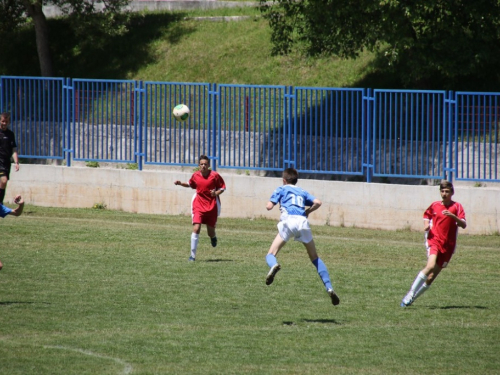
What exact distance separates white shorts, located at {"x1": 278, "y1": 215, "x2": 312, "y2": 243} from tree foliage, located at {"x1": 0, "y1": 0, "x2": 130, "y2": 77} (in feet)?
78.1

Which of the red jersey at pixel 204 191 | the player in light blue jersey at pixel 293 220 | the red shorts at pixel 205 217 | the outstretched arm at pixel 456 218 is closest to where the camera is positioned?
the player in light blue jersey at pixel 293 220

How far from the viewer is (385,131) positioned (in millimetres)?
19547

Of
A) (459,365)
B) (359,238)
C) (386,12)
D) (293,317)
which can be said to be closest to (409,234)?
(359,238)

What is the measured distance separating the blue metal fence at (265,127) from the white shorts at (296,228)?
8.92 m

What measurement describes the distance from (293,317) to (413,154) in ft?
32.1

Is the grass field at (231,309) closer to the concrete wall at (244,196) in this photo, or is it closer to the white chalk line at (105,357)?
the white chalk line at (105,357)

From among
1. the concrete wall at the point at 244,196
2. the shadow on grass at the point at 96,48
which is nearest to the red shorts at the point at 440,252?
the concrete wall at the point at 244,196

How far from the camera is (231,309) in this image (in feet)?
35.1

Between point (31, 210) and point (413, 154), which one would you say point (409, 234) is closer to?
point (413, 154)

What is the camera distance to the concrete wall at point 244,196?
1853 centimetres

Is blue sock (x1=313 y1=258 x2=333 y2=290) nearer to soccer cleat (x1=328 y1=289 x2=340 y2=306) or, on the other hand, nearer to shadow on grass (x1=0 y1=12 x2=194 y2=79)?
soccer cleat (x1=328 y1=289 x2=340 y2=306)

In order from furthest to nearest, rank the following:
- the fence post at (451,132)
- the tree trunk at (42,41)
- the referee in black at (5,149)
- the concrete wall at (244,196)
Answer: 1. the tree trunk at (42,41)
2. the fence post at (451,132)
3. the concrete wall at (244,196)
4. the referee in black at (5,149)

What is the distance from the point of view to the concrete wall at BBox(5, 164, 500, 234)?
1853 centimetres

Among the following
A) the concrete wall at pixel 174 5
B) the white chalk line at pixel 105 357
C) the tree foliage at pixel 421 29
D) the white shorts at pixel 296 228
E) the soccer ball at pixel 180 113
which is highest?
the concrete wall at pixel 174 5
